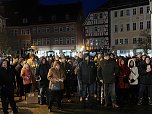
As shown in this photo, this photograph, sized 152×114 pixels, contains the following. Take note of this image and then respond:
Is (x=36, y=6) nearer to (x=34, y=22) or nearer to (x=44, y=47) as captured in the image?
(x=34, y=22)

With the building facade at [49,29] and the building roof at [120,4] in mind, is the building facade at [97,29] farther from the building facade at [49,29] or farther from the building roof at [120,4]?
the building facade at [49,29]

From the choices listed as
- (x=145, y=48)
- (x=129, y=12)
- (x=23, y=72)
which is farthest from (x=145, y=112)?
(x=129, y=12)

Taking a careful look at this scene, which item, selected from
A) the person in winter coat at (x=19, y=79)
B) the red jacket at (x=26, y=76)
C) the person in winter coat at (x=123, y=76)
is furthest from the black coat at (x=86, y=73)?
the person in winter coat at (x=19, y=79)

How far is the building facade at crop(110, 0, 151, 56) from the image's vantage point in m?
63.2

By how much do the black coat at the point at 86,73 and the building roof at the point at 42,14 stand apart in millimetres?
64554

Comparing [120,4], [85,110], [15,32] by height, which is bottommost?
[85,110]

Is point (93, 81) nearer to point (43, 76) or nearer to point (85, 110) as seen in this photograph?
point (85, 110)

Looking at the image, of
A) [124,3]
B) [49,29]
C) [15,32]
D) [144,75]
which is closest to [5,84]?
[144,75]

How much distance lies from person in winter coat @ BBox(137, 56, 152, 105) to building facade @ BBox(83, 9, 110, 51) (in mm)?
55616

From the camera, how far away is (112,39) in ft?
229

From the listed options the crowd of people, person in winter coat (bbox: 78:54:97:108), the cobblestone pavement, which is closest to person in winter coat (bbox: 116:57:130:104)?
the crowd of people

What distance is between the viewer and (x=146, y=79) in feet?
46.5

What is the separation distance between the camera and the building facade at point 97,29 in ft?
232

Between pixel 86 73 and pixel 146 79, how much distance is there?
233cm
